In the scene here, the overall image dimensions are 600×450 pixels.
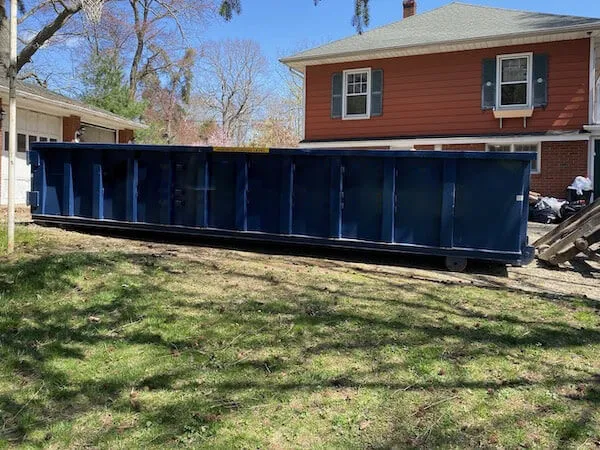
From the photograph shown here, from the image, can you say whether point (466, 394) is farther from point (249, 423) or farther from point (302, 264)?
point (302, 264)

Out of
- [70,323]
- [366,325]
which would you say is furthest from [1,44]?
[366,325]

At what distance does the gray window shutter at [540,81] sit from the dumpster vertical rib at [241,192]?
10.6 m

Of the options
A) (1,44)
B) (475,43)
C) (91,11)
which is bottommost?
(1,44)

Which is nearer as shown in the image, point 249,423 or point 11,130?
point 249,423

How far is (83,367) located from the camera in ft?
12.7

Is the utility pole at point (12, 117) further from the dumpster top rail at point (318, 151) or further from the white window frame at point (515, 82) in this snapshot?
the white window frame at point (515, 82)

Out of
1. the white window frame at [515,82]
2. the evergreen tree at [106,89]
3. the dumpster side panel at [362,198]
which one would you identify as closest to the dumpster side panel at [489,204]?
the dumpster side panel at [362,198]

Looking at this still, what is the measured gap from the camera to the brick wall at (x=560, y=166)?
14.7m

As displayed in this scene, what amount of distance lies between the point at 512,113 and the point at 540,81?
1114mm

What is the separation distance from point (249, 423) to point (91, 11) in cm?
833

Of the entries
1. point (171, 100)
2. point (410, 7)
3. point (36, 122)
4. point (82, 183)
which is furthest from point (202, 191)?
point (171, 100)

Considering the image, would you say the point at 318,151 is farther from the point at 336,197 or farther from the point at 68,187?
the point at 68,187

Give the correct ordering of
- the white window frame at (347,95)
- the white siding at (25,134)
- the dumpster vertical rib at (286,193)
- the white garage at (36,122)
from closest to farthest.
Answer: the dumpster vertical rib at (286,193) → the white garage at (36,122) → the white siding at (25,134) → the white window frame at (347,95)

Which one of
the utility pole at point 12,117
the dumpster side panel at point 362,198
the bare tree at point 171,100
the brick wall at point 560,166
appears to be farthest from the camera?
the bare tree at point 171,100
